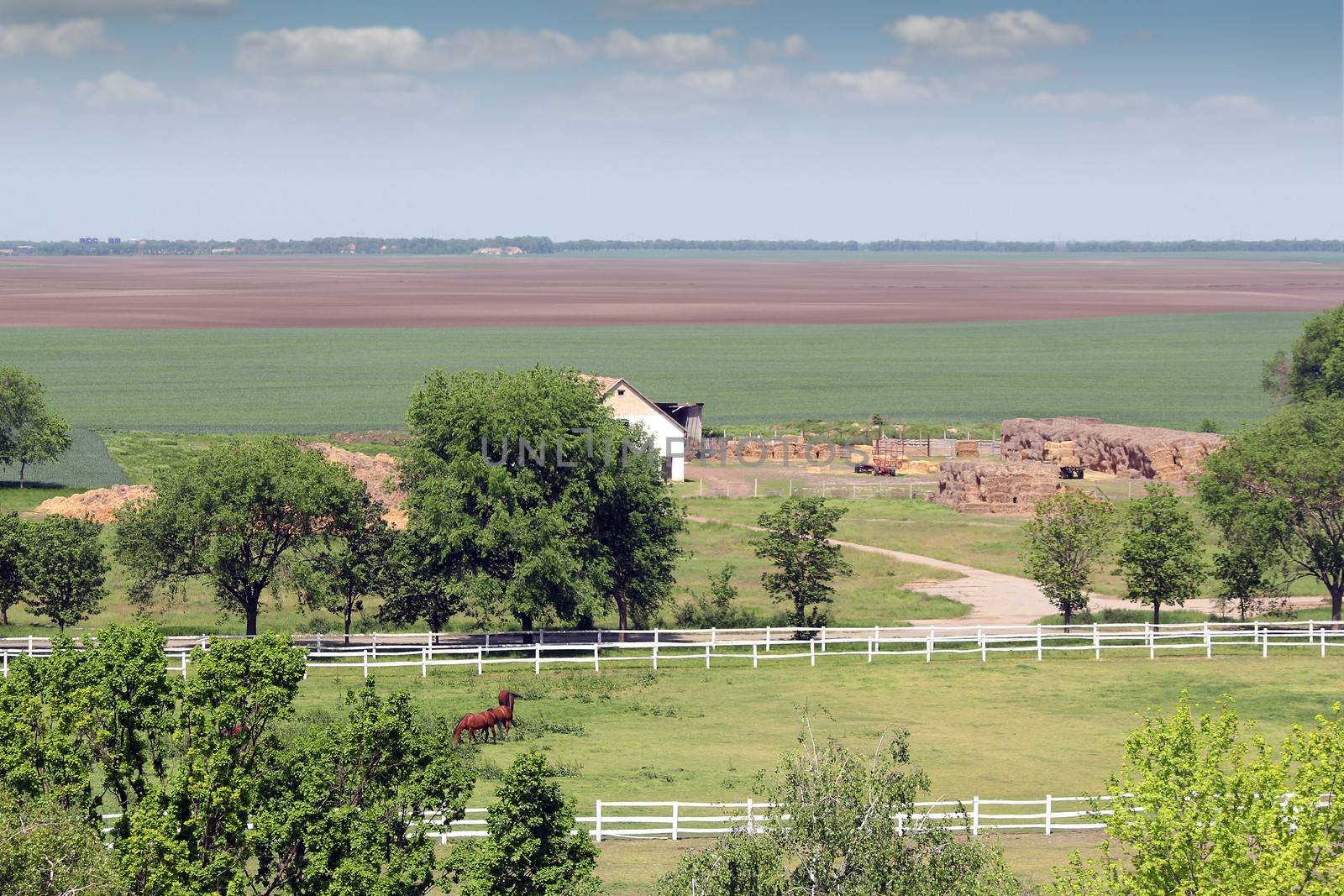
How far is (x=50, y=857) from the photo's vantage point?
20875 millimetres

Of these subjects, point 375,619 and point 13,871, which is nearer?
point 13,871

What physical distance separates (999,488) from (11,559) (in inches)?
1942

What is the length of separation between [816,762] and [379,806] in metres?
6.46

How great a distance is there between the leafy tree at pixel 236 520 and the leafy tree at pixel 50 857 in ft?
93.8

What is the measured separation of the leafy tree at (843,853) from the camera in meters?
21.9

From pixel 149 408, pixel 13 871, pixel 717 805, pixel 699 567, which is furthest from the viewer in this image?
pixel 149 408

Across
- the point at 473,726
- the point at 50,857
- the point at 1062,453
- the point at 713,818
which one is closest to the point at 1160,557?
the point at 473,726

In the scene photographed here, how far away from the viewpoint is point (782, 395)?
6014 inches

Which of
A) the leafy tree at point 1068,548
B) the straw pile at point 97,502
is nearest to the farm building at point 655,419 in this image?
the straw pile at point 97,502

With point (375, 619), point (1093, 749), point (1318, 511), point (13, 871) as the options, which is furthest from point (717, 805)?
point (1318, 511)

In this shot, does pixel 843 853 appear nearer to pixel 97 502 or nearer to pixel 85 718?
pixel 85 718

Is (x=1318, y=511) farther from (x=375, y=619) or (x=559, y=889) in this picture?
(x=559, y=889)

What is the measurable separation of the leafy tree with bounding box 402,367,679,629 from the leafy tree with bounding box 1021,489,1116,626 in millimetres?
12865

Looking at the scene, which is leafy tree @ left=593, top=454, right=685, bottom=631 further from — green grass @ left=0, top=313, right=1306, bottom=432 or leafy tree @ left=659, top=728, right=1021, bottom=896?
green grass @ left=0, top=313, right=1306, bottom=432
